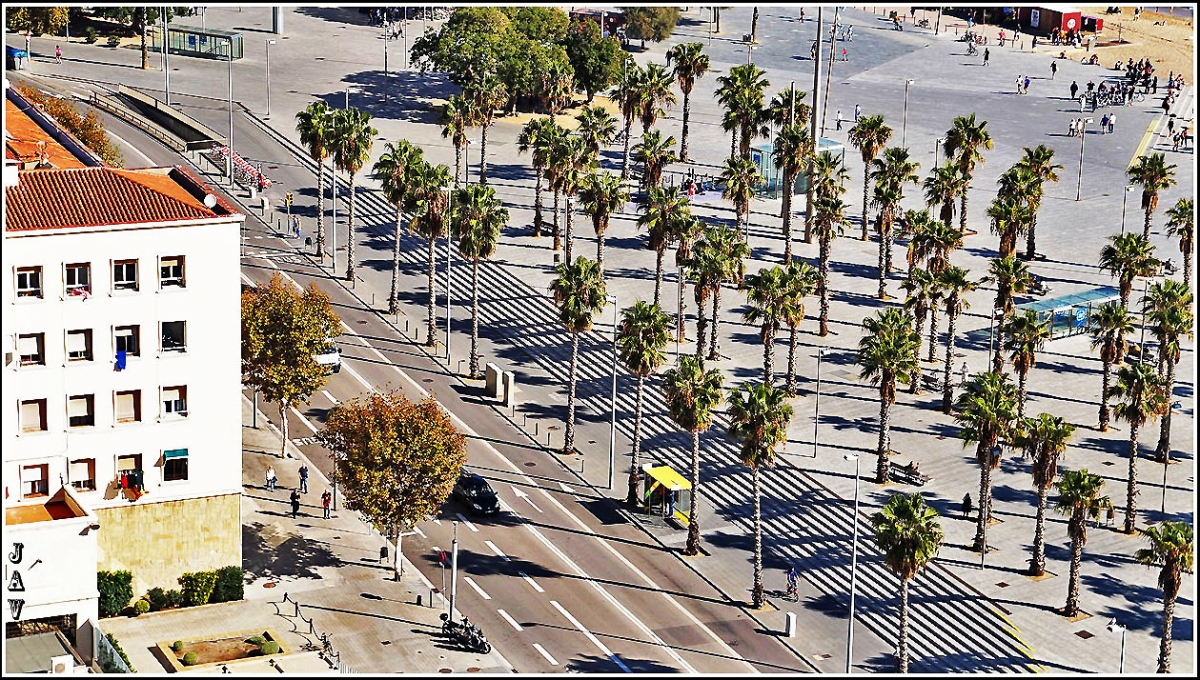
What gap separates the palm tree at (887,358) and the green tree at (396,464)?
81.7ft

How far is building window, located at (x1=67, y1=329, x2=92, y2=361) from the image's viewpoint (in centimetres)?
9662

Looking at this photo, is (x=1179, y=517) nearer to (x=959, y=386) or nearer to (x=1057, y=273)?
(x=959, y=386)

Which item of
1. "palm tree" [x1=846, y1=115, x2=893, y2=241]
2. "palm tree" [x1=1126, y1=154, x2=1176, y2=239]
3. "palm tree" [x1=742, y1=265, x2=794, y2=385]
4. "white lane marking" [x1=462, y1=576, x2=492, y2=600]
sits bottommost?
"white lane marking" [x1=462, y1=576, x2=492, y2=600]

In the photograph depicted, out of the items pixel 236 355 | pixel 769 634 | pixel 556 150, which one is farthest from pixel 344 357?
pixel 769 634

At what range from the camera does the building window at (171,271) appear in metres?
97.8

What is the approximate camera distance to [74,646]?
92.8 metres

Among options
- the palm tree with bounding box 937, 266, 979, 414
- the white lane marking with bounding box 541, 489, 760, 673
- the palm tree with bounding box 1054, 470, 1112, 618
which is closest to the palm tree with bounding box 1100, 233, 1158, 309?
the palm tree with bounding box 937, 266, 979, 414

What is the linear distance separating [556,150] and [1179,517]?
51562mm

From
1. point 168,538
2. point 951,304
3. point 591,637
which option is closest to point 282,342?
point 168,538

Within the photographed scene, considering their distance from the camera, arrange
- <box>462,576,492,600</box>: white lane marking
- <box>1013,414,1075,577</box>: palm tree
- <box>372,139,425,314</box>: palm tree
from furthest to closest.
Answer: <box>372,139,425,314</box>: palm tree, <box>462,576,492,600</box>: white lane marking, <box>1013,414,1075,577</box>: palm tree

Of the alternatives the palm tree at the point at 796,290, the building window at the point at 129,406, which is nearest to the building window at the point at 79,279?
the building window at the point at 129,406

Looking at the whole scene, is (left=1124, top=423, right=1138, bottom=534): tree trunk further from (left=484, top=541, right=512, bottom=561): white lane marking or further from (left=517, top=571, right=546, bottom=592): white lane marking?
(left=484, top=541, right=512, bottom=561): white lane marking

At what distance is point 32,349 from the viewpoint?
96.1 meters

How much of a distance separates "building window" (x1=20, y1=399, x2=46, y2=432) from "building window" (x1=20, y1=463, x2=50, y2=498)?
1.77 metres
